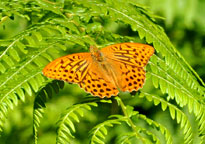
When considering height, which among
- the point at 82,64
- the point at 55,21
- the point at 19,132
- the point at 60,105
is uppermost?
the point at 55,21

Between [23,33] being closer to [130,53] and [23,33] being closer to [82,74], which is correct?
[82,74]

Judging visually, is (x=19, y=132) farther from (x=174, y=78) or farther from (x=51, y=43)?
(x=174, y=78)

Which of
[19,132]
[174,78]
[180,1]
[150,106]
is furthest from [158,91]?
[19,132]

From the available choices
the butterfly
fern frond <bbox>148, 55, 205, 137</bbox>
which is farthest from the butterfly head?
fern frond <bbox>148, 55, 205, 137</bbox>

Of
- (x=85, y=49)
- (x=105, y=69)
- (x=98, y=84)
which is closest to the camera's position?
(x=98, y=84)

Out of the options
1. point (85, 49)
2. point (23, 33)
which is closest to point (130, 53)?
point (85, 49)

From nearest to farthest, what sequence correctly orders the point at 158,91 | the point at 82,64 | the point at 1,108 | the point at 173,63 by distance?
the point at 1,108
the point at 82,64
the point at 173,63
the point at 158,91
